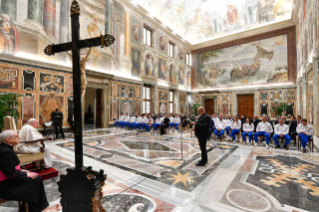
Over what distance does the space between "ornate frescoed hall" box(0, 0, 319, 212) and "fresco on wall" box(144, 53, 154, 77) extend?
138 mm

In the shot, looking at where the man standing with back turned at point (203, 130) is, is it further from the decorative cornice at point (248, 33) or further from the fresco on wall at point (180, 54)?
the decorative cornice at point (248, 33)

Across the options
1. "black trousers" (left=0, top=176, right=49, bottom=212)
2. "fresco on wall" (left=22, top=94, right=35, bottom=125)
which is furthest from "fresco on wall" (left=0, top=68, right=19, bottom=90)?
"black trousers" (left=0, top=176, right=49, bottom=212)

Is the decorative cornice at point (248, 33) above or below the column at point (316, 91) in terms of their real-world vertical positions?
above

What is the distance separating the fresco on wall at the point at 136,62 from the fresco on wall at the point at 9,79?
7965 mm

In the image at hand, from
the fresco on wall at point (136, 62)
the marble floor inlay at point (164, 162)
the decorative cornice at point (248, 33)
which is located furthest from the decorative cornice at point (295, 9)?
the marble floor inlay at point (164, 162)

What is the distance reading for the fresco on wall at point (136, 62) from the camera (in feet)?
47.2

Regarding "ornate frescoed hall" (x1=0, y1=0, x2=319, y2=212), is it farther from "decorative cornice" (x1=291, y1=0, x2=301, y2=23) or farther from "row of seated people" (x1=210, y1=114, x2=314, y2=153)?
"decorative cornice" (x1=291, y1=0, x2=301, y2=23)

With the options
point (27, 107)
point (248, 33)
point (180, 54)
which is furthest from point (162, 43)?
point (27, 107)

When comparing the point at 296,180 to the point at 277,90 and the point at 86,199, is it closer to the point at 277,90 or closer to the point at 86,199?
the point at 86,199

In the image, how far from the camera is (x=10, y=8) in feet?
25.9

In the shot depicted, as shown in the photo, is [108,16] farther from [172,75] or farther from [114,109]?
[172,75]

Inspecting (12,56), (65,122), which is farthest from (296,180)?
(12,56)

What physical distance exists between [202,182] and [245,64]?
59.6 feet

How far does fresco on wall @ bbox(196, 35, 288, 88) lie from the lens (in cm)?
1633
